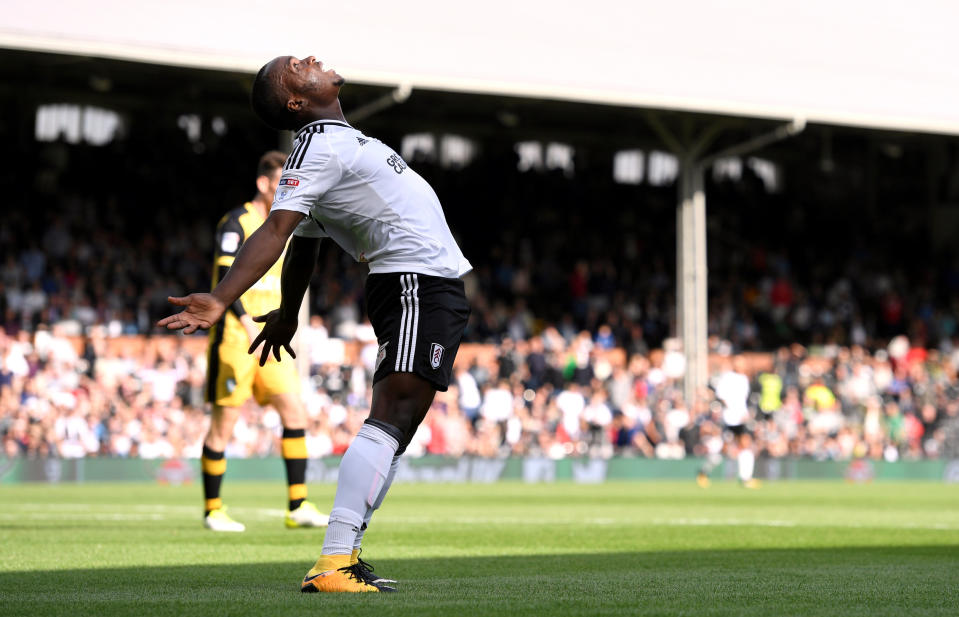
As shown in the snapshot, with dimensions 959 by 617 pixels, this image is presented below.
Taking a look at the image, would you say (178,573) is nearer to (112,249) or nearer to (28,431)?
(28,431)

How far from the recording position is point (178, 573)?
21.7 ft

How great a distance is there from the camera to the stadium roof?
23.1 m

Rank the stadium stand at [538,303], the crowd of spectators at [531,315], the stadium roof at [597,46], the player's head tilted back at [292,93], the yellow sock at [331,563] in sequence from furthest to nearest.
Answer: the stadium stand at [538,303], the crowd of spectators at [531,315], the stadium roof at [597,46], the player's head tilted back at [292,93], the yellow sock at [331,563]

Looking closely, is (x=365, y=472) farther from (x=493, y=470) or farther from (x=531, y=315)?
(x=531, y=315)

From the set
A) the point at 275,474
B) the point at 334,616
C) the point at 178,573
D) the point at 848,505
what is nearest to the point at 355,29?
the point at 275,474

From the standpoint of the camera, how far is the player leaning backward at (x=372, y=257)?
544cm

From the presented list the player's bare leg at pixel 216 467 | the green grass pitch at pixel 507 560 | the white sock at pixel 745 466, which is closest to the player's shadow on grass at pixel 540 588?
the green grass pitch at pixel 507 560

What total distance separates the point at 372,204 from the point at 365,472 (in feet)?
3.33

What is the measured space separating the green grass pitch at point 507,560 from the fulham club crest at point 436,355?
0.86 m

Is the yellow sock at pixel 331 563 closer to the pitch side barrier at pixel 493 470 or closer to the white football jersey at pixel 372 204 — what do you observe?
the white football jersey at pixel 372 204

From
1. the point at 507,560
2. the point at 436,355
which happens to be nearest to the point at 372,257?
the point at 436,355

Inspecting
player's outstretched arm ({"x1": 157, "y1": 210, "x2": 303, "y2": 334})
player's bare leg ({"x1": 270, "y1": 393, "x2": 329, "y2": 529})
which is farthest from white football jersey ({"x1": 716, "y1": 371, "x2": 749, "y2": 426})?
player's outstretched arm ({"x1": 157, "y1": 210, "x2": 303, "y2": 334})

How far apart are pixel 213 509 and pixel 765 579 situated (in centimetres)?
475

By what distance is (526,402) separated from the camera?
26.6 metres
